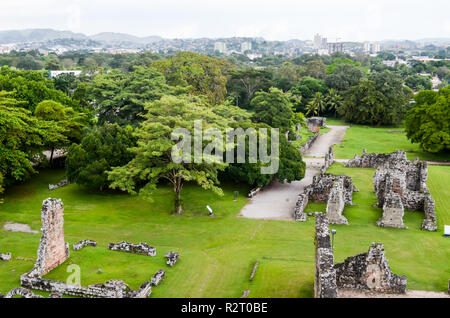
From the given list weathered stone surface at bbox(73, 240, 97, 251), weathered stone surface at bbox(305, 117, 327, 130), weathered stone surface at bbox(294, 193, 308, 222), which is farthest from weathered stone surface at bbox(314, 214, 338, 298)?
weathered stone surface at bbox(305, 117, 327, 130)

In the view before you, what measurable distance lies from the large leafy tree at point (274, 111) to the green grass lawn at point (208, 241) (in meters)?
15.9

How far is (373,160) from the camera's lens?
1601 inches

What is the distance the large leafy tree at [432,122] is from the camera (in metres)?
43.4

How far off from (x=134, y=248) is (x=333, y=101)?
2368 inches

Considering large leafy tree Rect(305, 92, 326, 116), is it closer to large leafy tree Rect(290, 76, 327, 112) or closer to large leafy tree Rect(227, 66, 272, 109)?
large leafy tree Rect(290, 76, 327, 112)

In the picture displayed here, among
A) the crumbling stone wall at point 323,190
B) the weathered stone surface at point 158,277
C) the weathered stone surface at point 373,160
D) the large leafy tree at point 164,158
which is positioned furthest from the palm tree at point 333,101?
the weathered stone surface at point 158,277

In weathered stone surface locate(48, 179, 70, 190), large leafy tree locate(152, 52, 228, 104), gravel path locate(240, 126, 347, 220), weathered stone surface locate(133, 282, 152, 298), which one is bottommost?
gravel path locate(240, 126, 347, 220)

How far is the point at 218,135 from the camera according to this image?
92.5 ft

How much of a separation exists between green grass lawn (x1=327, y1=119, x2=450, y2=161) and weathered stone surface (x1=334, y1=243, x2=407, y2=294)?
98.7 feet

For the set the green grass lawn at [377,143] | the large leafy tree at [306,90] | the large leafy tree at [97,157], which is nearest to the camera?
the large leafy tree at [97,157]

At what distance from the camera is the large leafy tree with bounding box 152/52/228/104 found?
52094mm

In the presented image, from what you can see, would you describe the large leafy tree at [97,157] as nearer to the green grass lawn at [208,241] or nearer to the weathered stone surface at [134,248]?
the green grass lawn at [208,241]

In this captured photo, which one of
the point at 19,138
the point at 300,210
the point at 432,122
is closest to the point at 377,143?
the point at 432,122

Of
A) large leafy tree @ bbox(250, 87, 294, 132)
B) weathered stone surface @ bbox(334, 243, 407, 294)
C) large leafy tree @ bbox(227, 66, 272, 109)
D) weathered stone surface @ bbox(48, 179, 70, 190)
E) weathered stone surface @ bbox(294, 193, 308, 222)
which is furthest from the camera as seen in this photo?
large leafy tree @ bbox(227, 66, 272, 109)
